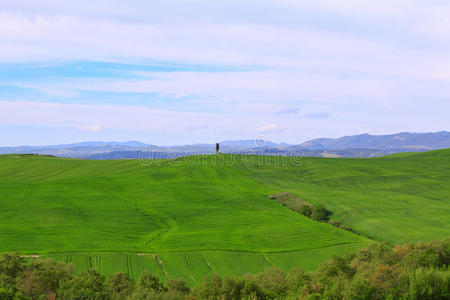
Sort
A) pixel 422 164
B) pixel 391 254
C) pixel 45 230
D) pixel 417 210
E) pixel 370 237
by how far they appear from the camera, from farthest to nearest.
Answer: pixel 422 164 < pixel 417 210 < pixel 370 237 < pixel 45 230 < pixel 391 254

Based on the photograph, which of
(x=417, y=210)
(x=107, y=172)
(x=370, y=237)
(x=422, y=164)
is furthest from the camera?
(x=422, y=164)

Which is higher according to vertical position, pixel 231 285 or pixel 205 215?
pixel 231 285

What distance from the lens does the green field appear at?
46.4 meters

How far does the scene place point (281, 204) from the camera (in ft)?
261

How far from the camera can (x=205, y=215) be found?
67.5 m

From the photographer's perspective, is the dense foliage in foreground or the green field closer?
the dense foliage in foreground

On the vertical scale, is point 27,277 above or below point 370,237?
above

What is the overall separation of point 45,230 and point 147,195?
1119 inches

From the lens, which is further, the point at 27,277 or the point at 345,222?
the point at 345,222

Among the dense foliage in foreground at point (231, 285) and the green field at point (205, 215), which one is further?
the green field at point (205, 215)

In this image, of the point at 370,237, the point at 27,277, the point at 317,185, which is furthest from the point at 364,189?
the point at 27,277

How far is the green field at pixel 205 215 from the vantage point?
46.4 meters

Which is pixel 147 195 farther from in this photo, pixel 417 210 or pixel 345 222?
pixel 417 210

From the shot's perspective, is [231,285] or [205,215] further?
[205,215]
